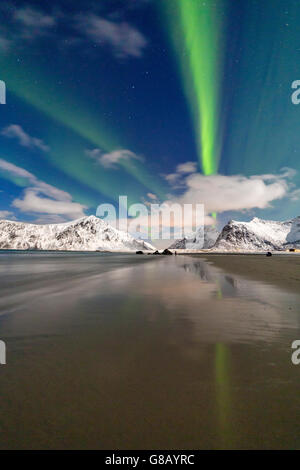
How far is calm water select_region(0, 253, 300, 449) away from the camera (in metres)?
2.47

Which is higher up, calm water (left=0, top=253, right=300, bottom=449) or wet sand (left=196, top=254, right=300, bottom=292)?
calm water (left=0, top=253, right=300, bottom=449)

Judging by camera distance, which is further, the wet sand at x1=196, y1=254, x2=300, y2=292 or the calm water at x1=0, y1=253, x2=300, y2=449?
the wet sand at x1=196, y1=254, x2=300, y2=292

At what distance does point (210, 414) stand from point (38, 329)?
493 cm

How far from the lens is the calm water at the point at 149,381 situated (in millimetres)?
2475

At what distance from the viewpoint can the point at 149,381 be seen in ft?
11.7

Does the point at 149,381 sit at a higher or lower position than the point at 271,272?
higher

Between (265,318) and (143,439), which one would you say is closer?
(143,439)

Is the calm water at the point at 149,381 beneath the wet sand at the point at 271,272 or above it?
above

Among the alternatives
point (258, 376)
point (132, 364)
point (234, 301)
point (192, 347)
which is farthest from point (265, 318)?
point (132, 364)

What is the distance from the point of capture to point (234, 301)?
9.91 metres

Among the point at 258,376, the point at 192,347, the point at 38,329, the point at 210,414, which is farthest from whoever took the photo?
the point at 38,329

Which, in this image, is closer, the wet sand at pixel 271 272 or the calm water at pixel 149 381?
the calm water at pixel 149 381
